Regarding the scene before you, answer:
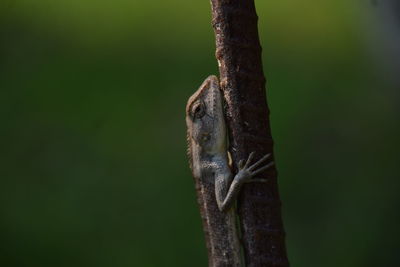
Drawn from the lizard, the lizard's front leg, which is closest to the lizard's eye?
the lizard

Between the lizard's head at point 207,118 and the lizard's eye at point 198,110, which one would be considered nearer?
the lizard's head at point 207,118

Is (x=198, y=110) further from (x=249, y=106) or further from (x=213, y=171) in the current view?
(x=249, y=106)

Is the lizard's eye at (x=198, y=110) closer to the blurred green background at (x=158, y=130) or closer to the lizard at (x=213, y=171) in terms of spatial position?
the lizard at (x=213, y=171)

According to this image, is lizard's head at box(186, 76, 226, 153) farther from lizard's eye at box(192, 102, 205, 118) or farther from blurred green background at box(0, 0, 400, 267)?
blurred green background at box(0, 0, 400, 267)

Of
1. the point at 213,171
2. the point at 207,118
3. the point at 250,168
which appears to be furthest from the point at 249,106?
the point at 213,171

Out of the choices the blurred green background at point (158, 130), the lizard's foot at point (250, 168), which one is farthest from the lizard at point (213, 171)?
the blurred green background at point (158, 130)

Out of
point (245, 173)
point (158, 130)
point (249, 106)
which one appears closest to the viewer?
point (249, 106)

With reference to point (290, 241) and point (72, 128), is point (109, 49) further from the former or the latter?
point (290, 241)
